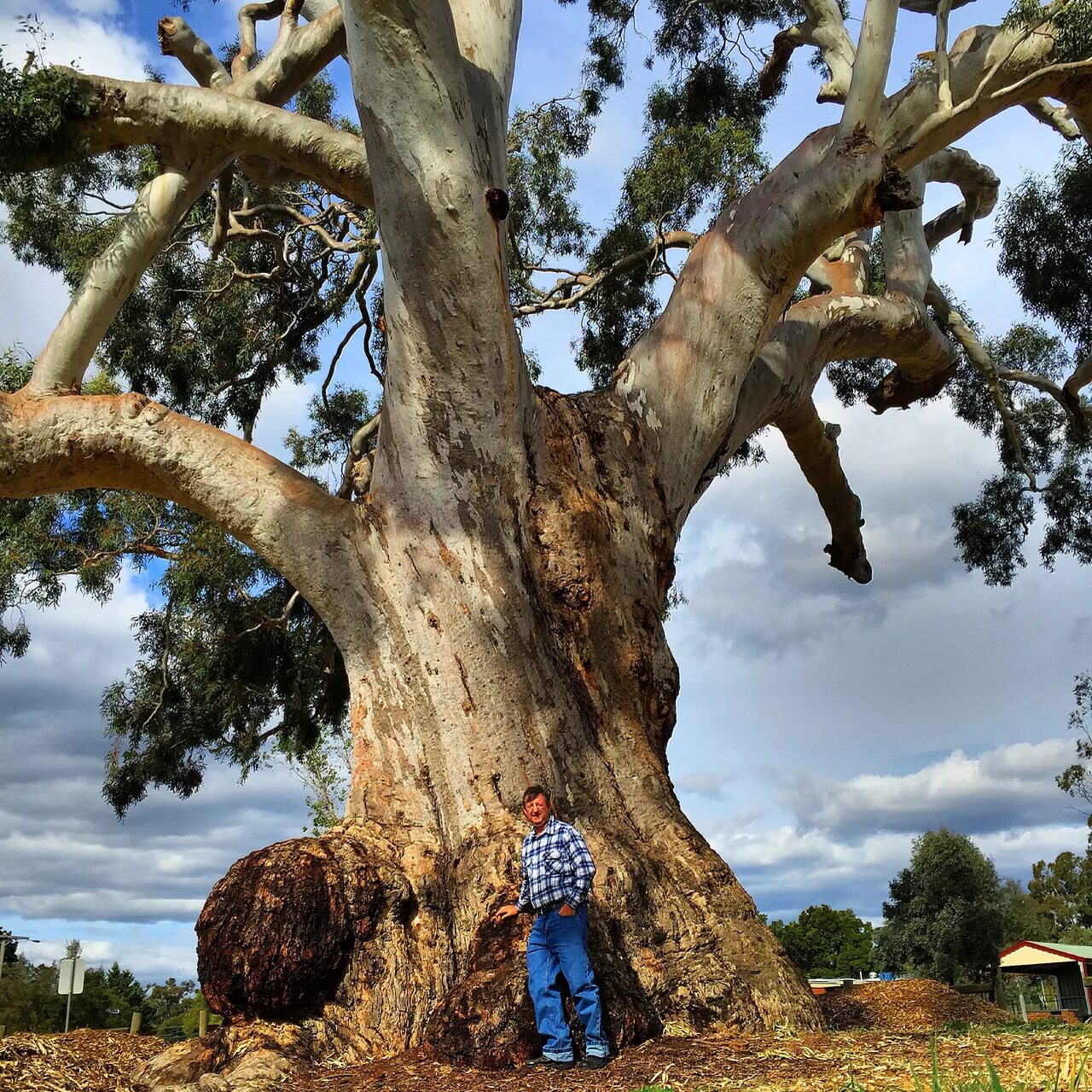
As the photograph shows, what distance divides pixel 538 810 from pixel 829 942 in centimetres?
3216

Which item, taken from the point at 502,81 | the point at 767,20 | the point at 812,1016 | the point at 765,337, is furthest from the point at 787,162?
the point at 767,20

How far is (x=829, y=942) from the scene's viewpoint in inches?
1319

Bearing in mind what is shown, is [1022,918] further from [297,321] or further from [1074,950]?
[297,321]

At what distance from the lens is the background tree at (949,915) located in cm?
2602

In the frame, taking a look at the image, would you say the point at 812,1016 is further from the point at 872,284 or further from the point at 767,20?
the point at 767,20

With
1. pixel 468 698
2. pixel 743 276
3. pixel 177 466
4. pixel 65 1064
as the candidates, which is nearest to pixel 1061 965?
pixel 743 276

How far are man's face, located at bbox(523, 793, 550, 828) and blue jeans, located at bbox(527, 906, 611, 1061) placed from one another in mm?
390

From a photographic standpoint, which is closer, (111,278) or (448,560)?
(448,560)

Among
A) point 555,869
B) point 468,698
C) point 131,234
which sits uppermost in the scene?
point 131,234

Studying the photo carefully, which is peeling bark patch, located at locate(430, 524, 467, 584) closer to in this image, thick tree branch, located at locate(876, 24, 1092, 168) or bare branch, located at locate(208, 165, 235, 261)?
thick tree branch, located at locate(876, 24, 1092, 168)

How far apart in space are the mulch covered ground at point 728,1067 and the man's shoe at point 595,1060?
0.06 metres

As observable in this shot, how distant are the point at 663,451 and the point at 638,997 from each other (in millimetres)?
3000

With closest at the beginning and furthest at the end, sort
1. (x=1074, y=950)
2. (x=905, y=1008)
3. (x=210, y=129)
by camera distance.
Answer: (x=210, y=129)
(x=905, y=1008)
(x=1074, y=950)

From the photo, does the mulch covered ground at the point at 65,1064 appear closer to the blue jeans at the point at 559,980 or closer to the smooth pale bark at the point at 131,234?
the blue jeans at the point at 559,980
